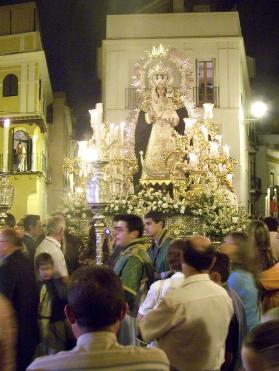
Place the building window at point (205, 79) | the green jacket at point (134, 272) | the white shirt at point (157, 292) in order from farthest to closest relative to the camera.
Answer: the building window at point (205, 79)
the green jacket at point (134, 272)
the white shirt at point (157, 292)

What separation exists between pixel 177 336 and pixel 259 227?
10.6 feet

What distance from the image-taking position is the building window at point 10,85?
3212 cm

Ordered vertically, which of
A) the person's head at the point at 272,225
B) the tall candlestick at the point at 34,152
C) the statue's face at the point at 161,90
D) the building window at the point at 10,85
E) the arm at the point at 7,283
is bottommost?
the arm at the point at 7,283

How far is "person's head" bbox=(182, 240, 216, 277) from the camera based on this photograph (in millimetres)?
3836

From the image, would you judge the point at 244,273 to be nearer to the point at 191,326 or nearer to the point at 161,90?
the point at 191,326

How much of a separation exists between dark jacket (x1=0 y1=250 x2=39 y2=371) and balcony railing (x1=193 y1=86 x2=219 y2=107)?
2125 centimetres

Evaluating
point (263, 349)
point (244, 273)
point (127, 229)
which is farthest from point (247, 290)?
point (263, 349)

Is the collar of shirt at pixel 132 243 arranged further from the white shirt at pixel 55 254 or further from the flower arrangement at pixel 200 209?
the flower arrangement at pixel 200 209

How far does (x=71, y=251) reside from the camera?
8898mm

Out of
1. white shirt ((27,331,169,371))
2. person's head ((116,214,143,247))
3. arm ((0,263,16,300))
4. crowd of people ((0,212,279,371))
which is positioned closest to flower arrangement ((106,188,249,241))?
crowd of people ((0,212,279,371))

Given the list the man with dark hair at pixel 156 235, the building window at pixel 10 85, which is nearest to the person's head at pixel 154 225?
the man with dark hair at pixel 156 235

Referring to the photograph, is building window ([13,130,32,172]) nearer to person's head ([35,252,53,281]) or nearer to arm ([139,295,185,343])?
person's head ([35,252,53,281])

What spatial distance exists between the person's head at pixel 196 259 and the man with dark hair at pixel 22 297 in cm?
172

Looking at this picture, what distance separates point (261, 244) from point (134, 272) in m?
1.86
